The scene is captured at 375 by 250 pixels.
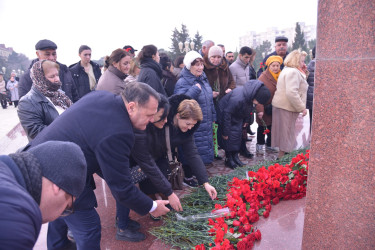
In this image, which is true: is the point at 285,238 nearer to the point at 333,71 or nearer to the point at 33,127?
the point at 333,71

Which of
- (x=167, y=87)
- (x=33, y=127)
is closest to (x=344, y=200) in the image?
(x=33, y=127)

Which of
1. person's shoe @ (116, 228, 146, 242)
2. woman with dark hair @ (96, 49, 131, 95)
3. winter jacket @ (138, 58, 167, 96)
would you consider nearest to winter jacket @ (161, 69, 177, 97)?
winter jacket @ (138, 58, 167, 96)

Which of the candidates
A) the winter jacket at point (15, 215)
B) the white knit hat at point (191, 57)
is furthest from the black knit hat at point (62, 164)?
the white knit hat at point (191, 57)

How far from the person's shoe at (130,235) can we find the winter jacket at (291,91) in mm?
2801

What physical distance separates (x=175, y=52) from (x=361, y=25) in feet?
96.8

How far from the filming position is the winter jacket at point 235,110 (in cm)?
387

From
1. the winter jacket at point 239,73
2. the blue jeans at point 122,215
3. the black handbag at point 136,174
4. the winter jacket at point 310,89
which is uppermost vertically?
the winter jacket at point 239,73

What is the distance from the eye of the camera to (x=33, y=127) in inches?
95.7

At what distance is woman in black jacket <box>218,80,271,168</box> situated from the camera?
12.5 ft

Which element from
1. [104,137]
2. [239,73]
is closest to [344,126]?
[104,137]

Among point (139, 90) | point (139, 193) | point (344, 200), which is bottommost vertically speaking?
point (139, 193)

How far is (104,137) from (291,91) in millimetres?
3124

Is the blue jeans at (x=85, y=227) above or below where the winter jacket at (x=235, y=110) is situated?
below

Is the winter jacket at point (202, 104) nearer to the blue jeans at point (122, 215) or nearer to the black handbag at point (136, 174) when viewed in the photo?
the black handbag at point (136, 174)
